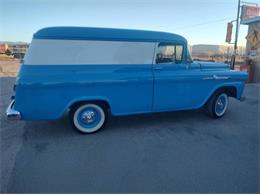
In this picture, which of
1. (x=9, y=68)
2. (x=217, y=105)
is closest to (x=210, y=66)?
(x=217, y=105)

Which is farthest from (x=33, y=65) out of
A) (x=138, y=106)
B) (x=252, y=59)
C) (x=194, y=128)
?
(x=252, y=59)

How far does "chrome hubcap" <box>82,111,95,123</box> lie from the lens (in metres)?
4.79

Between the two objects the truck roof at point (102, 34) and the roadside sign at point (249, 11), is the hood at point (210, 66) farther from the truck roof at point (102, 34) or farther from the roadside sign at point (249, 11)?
the roadside sign at point (249, 11)

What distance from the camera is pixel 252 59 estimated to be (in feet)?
45.1

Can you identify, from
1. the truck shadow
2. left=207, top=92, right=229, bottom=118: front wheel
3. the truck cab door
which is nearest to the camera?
the truck shadow

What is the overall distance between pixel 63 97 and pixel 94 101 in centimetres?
61

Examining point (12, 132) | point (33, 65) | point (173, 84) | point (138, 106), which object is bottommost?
point (12, 132)

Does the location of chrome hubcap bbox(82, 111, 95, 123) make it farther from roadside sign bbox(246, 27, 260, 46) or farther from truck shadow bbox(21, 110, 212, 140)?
roadside sign bbox(246, 27, 260, 46)

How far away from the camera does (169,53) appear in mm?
5395

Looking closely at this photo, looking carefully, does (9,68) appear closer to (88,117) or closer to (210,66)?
(88,117)

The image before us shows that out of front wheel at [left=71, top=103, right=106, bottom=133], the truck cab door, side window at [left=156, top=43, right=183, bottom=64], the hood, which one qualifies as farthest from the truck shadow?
side window at [left=156, top=43, right=183, bottom=64]

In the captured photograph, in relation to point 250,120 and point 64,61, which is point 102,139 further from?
point 250,120

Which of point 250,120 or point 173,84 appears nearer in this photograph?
point 173,84

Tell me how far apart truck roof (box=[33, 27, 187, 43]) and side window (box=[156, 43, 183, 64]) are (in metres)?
0.15
